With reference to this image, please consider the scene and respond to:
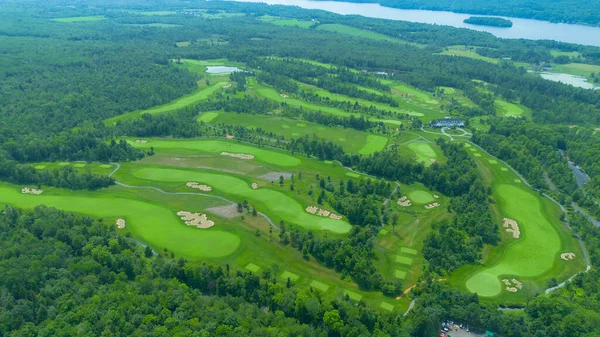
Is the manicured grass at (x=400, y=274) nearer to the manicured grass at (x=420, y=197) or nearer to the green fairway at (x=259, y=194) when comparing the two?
the green fairway at (x=259, y=194)

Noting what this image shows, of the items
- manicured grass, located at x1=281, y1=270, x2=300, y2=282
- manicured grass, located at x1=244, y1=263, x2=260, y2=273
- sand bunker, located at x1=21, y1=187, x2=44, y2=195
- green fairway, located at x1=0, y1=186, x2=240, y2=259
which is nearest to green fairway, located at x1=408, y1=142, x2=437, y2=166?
manicured grass, located at x1=281, y1=270, x2=300, y2=282

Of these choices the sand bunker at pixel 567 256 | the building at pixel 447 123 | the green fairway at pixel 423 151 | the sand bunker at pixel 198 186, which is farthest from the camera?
the building at pixel 447 123

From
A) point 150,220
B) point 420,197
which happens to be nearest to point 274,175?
point 150,220

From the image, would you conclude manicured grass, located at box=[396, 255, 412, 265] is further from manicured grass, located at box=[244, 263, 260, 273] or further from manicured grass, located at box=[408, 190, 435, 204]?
manicured grass, located at box=[244, 263, 260, 273]

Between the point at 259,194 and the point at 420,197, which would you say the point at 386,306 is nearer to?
the point at 420,197

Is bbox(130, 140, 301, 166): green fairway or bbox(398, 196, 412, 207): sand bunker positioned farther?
bbox(130, 140, 301, 166): green fairway

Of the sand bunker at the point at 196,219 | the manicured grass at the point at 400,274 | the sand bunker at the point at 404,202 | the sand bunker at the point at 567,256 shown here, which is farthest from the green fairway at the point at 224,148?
the sand bunker at the point at 567,256
